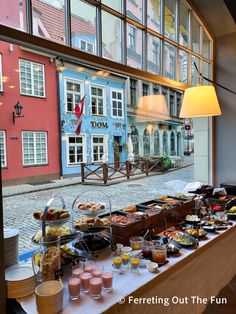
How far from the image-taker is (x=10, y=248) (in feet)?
4.26

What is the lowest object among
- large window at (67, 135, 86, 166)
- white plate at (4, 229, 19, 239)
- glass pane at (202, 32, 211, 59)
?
white plate at (4, 229, 19, 239)

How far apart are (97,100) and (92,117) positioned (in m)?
0.16

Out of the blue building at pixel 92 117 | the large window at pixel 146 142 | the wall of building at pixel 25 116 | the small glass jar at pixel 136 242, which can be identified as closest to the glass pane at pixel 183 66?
the large window at pixel 146 142

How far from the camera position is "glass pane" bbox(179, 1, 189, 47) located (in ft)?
9.85

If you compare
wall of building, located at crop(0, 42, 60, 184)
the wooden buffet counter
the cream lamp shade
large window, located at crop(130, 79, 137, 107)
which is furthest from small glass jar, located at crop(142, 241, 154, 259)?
large window, located at crop(130, 79, 137, 107)

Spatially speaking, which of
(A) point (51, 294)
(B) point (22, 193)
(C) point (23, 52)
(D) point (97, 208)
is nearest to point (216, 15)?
(C) point (23, 52)

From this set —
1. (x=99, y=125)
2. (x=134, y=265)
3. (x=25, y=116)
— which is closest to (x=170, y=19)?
(x=99, y=125)

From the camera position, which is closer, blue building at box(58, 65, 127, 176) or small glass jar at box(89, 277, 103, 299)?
small glass jar at box(89, 277, 103, 299)

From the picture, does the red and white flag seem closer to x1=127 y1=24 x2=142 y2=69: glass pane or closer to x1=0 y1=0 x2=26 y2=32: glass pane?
x1=127 y1=24 x2=142 y2=69: glass pane

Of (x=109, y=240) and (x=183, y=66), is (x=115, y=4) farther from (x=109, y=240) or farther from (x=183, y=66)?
(x=109, y=240)

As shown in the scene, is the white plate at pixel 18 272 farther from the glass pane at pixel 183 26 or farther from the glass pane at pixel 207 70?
the glass pane at pixel 207 70

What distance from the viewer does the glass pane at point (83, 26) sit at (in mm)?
1819

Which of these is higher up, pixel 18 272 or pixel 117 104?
pixel 117 104

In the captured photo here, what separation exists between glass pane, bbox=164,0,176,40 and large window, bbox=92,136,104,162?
4.85ft
